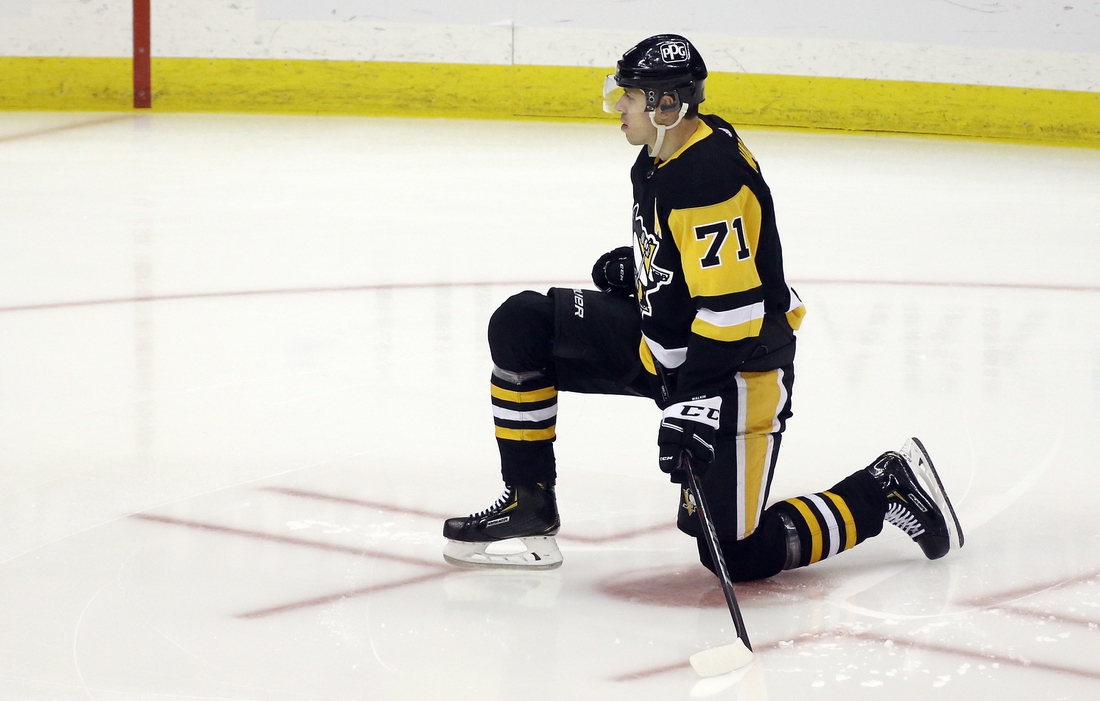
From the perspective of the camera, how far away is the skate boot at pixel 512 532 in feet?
7.45

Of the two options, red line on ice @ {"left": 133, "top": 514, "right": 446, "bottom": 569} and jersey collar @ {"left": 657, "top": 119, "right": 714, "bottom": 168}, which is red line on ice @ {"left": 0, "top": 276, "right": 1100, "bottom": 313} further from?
jersey collar @ {"left": 657, "top": 119, "right": 714, "bottom": 168}

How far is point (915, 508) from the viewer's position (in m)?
2.33

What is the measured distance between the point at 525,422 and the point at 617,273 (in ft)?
1.03

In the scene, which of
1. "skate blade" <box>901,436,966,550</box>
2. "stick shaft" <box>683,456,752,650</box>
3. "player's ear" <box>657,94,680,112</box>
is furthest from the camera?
"skate blade" <box>901,436,966,550</box>

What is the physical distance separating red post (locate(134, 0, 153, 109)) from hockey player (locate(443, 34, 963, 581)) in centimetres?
841

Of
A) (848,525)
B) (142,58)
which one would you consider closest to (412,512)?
(848,525)

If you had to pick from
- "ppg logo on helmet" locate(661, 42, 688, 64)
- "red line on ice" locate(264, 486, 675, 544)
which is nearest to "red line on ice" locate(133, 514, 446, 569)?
"red line on ice" locate(264, 486, 675, 544)

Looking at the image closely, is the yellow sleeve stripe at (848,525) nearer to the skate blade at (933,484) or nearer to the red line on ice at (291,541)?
the skate blade at (933,484)

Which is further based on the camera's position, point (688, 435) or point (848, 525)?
point (848, 525)

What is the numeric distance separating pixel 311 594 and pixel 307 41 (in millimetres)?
8636

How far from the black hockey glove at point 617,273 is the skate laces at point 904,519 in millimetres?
569

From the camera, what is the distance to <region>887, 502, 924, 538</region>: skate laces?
2.33 metres

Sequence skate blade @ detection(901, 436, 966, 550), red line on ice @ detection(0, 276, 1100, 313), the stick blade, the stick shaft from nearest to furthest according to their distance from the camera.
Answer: the stick blade
the stick shaft
skate blade @ detection(901, 436, 966, 550)
red line on ice @ detection(0, 276, 1100, 313)

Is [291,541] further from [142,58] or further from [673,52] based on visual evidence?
[142,58]
